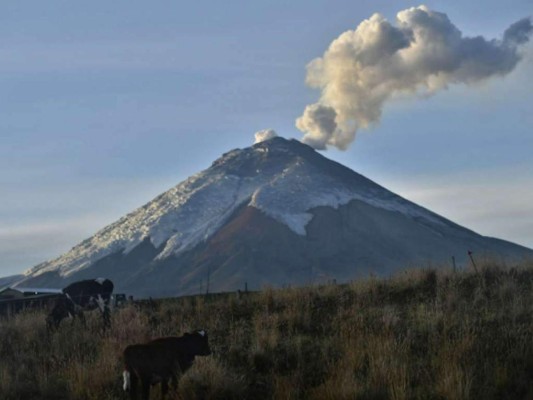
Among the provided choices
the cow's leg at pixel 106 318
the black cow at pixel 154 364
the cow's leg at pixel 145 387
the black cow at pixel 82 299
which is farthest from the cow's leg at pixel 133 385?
the black cow at pixel 82 299

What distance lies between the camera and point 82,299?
2305 centimetres

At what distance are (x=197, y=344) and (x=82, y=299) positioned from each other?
1191cm

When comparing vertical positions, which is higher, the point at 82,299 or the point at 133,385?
the point at 82,299

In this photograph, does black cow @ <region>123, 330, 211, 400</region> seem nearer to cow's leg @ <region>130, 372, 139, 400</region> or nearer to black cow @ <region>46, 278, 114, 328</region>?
cow's leg @ <region>130, 372, 139, 400</region>

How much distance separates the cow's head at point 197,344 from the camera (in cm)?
1195

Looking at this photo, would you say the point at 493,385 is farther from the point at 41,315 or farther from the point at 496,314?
the point at 41,315

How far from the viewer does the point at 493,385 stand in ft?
35.1

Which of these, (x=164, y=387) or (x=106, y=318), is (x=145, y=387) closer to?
(x=164, y=387)

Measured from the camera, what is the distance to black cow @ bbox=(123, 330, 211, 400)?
11169 millimetres

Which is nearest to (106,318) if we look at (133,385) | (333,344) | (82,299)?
(82,299)

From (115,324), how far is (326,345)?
6151 millimetres

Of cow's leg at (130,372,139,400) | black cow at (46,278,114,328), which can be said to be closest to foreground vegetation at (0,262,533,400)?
cow's leg at (130,372,139,400)

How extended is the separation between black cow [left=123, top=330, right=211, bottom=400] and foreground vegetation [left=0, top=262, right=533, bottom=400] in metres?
0.26

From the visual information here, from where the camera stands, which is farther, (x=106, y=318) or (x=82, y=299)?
(x=82, y=299)
